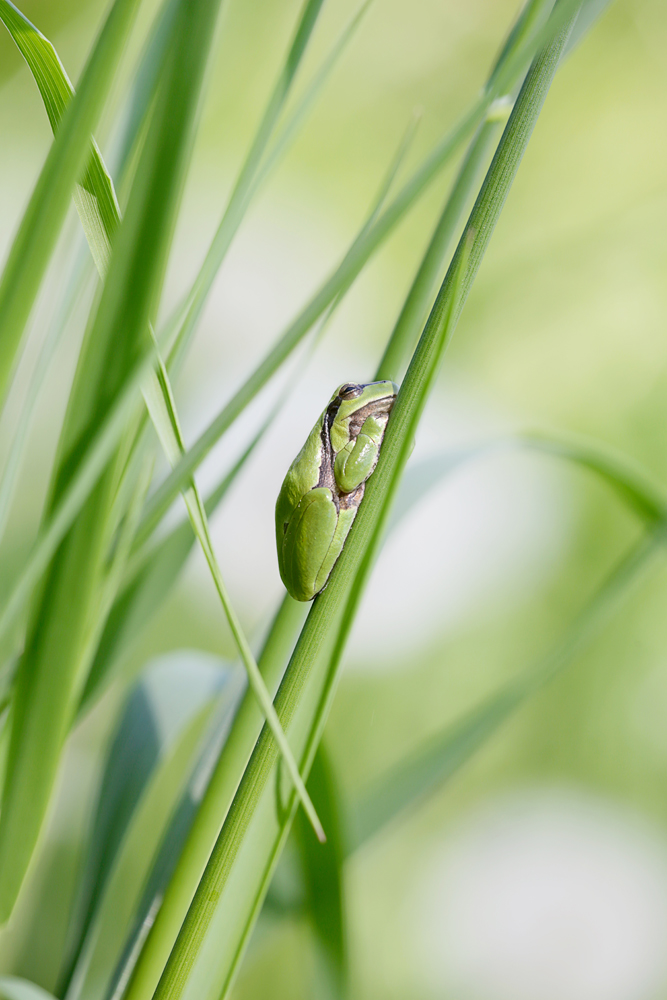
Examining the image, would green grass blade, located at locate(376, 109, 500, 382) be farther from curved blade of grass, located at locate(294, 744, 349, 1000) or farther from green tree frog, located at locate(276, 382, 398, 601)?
curved blade of grass, located at locate(294, 744, 349, 1000)

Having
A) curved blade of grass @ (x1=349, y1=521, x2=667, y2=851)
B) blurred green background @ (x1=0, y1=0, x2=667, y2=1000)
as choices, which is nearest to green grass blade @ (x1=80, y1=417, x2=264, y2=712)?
curved blade of grass @ (x1=349, y1=521, x2=667, y2=851)

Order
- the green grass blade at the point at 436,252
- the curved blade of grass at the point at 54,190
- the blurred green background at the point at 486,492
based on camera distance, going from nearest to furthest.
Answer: the curved blade of grass at the point at 54,190 < the green grass blade at the point at 436,252 < the blurred green background at the point at 486,492

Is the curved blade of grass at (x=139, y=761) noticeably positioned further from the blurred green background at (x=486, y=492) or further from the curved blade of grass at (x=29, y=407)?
the blurred green background at (x=486, y=492)

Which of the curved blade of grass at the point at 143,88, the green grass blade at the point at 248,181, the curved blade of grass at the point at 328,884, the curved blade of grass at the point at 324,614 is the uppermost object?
the curved blade of grass at the point at 143,88

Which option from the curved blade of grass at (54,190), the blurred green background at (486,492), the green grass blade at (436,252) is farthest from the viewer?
the blurred green background at (486,492)

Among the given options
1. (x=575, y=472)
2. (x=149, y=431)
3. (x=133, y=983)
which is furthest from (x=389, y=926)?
(x=149, y=431)

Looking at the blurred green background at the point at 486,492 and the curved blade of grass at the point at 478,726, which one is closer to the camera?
the curved blade of grass at the point at 478,726

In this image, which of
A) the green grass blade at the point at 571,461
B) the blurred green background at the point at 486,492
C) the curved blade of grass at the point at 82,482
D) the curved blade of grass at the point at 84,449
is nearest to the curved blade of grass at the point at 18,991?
the curved blade of grass at the point at 84,449
